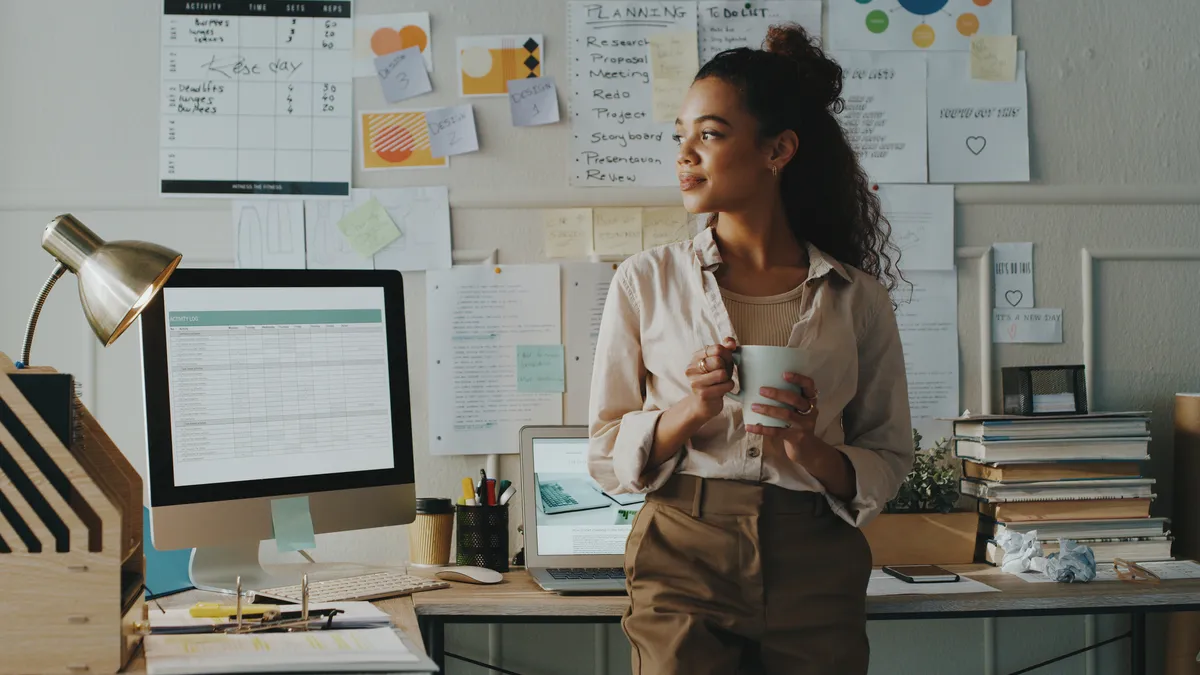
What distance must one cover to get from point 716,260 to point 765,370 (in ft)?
1.04

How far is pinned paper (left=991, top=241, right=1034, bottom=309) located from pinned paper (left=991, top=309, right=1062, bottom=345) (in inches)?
0.8

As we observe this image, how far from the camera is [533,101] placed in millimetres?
2213

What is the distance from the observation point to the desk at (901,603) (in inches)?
66.1

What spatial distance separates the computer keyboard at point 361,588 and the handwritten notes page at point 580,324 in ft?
1.70

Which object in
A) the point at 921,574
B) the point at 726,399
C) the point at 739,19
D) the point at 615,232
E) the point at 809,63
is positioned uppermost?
the point at 739,19

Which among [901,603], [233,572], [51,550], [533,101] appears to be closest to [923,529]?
[901,603]

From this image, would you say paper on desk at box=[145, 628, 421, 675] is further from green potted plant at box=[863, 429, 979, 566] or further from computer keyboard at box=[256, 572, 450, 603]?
green potted plant at box=[863, 429, 979, 566]

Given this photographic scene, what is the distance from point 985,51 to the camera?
228 centimetres

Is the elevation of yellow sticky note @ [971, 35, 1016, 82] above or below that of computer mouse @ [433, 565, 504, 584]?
above

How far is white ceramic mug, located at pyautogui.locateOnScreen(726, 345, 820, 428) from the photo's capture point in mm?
1214

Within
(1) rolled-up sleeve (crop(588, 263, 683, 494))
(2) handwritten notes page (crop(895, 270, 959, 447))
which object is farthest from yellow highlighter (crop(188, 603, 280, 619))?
(2) handwritten notes page (crop(895, 270, 959, 447))

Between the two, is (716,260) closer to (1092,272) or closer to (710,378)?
(710,378)

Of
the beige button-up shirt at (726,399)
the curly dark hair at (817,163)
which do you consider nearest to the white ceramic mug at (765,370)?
the beige button-up shirt at (726,399)

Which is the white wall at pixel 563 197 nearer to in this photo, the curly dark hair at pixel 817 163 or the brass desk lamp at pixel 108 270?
the curly dark hair at pixel 817 163
